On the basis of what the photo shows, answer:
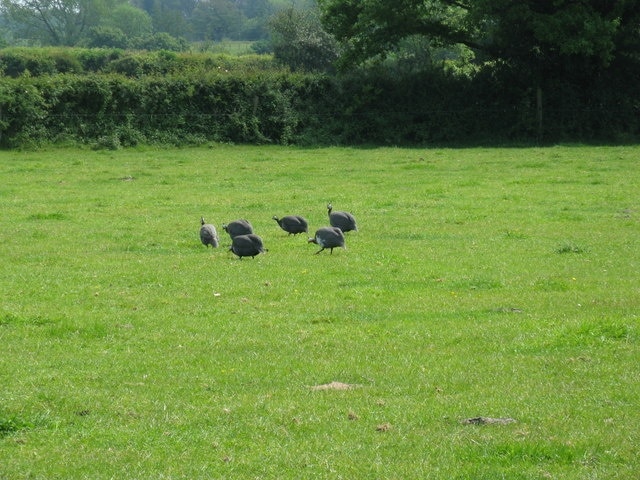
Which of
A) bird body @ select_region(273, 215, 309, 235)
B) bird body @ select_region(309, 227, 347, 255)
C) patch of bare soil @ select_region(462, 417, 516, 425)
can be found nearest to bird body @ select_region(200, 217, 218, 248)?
bird body @ select_region(273, 215, 309, 235)

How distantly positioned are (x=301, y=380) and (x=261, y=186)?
774 inches

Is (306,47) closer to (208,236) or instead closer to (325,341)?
(208,236)

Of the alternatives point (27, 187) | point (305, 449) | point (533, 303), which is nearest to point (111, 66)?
point (27, 187)

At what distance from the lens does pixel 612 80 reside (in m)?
43.5

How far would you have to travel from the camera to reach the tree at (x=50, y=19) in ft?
460

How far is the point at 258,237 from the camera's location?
17.6 m

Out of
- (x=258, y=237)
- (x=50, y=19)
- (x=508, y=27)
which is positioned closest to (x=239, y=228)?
(x=258, y=237)

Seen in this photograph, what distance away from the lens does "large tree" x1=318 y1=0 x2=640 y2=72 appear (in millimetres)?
40188

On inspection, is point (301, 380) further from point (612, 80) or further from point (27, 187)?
point (612, 80)

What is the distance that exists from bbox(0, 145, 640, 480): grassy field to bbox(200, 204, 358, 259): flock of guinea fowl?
26 cm

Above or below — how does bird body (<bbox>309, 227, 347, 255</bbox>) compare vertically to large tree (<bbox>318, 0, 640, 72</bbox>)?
below

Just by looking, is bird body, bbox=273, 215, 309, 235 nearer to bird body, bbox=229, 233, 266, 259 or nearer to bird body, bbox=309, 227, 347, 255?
bird body, bbox=309, 227, 347, 255

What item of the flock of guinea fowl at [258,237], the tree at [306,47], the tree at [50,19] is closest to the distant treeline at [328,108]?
the tree at [306,47]

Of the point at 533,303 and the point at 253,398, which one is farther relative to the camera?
the point at 533,303
